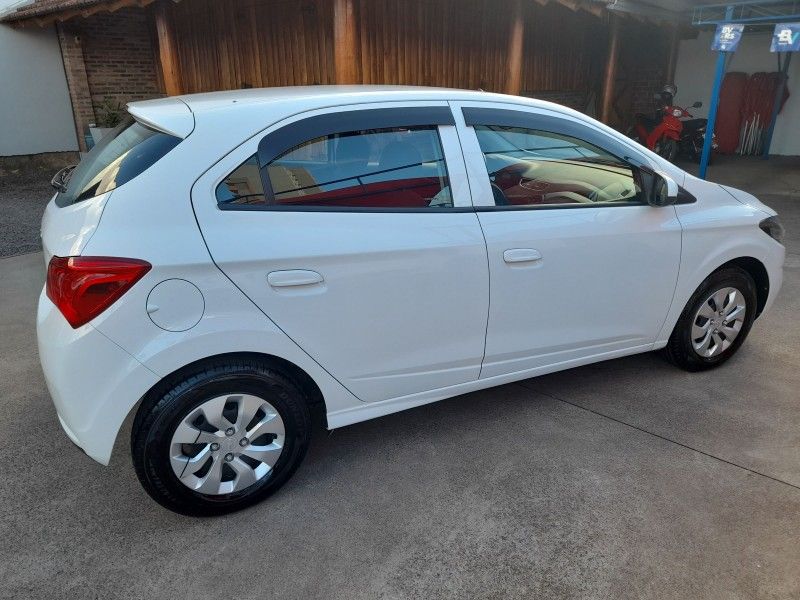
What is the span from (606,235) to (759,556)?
1.55 m

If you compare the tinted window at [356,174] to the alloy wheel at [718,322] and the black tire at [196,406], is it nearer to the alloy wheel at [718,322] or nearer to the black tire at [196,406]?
the black tire at [196,406]

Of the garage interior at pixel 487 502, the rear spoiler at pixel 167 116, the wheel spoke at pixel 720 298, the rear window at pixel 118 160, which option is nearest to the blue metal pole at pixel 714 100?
the garage interior at pixel 487 502

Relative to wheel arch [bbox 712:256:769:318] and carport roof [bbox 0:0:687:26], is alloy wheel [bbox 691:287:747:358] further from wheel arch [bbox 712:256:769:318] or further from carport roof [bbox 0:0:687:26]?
carport roof [bbox 0:0:687:26]

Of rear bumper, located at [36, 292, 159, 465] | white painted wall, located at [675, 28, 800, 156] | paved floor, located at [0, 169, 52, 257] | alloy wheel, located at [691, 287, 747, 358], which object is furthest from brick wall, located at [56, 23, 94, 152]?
white painted wall, located at [675, 28, 800, 156]

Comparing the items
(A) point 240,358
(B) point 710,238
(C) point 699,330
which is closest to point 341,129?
(A) point 240,358

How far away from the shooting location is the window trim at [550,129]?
2.80 metres

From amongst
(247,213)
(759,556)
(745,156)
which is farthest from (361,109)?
(745,156)

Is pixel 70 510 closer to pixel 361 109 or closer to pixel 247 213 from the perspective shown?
pixel 247 213

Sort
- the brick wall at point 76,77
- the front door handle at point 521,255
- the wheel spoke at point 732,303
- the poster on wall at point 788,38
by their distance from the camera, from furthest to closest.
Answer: the brick wall at point 76,77 → the poster on wall at point 788,38 → the wheel spoke at point 732,303 → the front door handle at point 521,255

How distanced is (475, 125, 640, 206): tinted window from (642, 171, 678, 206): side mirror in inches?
2.5

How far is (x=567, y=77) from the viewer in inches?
470

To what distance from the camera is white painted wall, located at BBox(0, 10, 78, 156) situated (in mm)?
10547

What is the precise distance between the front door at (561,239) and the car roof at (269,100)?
0.43ft

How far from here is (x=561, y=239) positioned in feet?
9.60
